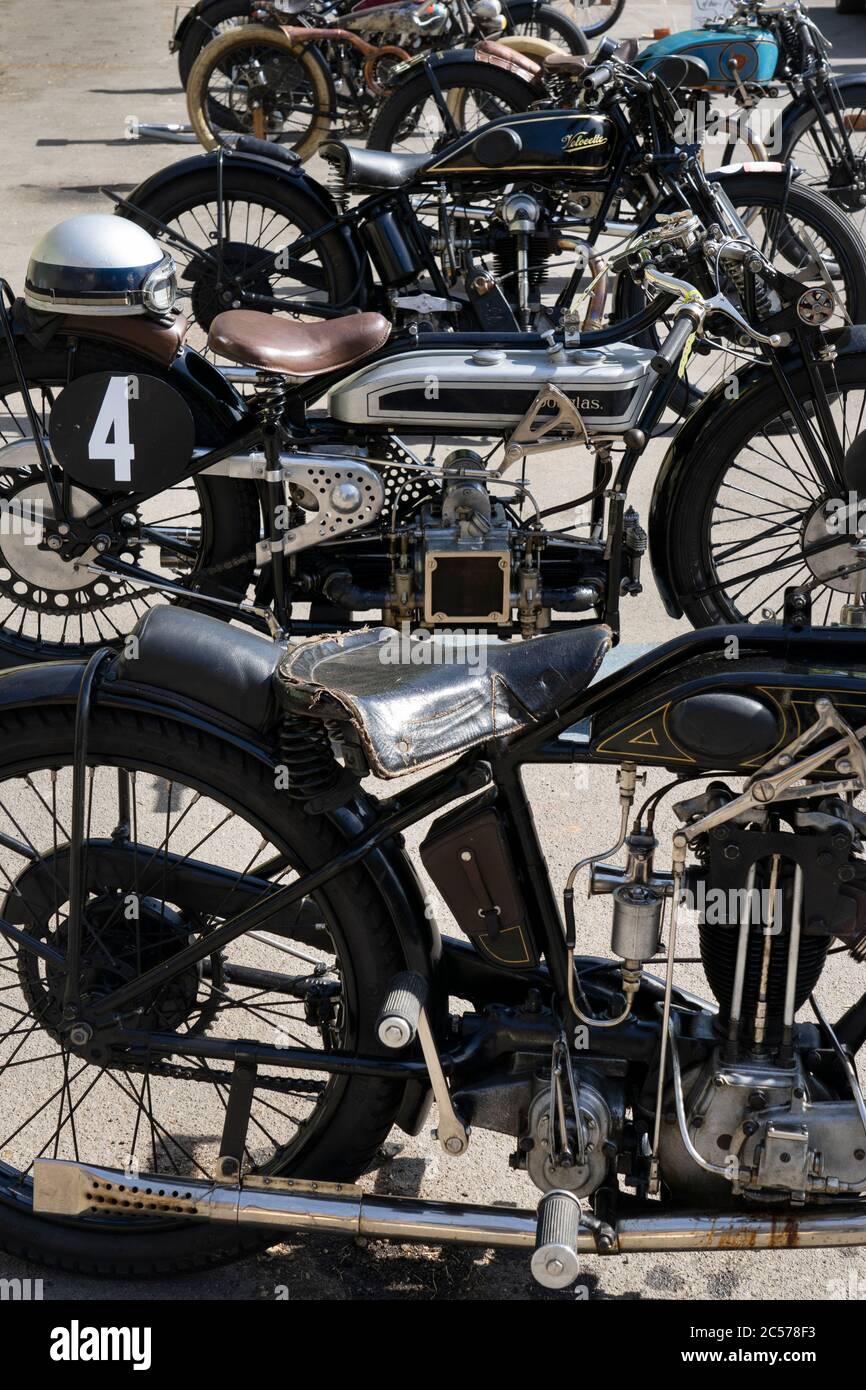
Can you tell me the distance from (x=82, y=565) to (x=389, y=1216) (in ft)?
8.22

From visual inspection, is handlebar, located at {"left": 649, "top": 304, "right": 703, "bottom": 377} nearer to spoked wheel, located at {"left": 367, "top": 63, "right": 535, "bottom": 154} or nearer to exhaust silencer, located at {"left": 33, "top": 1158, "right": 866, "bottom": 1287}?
exhaust silencer, located at {"left": 33, "top": 1158, "right": 866, "bottom": 1287}

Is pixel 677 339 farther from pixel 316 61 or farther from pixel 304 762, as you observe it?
pixel 316 61

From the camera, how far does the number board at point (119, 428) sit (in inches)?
159

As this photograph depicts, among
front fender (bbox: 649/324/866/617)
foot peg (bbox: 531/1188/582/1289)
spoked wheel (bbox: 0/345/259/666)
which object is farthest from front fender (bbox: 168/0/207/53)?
foot peg (bbox: 531/1188/582/1289)

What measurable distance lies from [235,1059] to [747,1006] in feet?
2.65

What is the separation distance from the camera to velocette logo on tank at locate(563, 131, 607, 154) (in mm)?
4988

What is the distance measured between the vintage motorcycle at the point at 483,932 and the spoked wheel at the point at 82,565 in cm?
194

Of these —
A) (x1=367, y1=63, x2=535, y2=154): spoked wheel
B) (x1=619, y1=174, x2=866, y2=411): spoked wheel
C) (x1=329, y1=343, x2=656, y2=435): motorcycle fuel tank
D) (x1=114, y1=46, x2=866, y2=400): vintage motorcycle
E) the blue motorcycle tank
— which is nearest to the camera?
(x1=329, y1=343, x2=656, y2=435): motorcycle fuel tank

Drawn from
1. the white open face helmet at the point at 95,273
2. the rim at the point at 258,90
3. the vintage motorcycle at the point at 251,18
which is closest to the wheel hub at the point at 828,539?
the white open face helmet at the point at 95,273

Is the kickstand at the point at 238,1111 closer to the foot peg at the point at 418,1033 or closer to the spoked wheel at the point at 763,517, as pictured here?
the foot peg at the point at 418,1033

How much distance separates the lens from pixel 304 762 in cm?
221

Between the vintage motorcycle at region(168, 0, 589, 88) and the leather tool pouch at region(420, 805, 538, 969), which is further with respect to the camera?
the vintage motorcycle at region(168, 0, 589, 88)

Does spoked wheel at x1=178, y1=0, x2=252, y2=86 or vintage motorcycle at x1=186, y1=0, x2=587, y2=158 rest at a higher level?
spoked wheel at x1=178, y1=0, x2=252, y2=86
